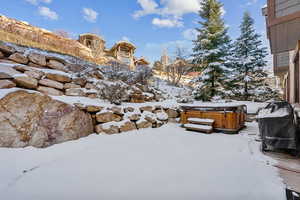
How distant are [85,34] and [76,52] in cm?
739

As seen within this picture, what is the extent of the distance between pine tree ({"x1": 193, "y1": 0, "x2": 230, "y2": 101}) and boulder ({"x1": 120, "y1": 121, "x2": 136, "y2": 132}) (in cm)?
489

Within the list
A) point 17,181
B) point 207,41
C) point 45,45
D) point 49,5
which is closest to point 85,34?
point 49,5

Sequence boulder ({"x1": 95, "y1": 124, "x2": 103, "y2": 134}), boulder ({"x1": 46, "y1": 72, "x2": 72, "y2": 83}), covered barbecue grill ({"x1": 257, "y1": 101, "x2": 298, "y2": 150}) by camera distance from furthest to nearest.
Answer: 1. boulder ({"x1": 46, "y1": 72, "x2": 72, "y2": 83})
2. boulder ({"x1": 95, "y1": 124, "x2": 103, "y2": 134})
3. covered barbecue grill ({"x1": 257, "y1": 101, "x2": 298, "y2": 150})

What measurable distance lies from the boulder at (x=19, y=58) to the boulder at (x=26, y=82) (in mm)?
897

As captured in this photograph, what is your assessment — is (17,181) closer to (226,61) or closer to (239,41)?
(226,61)

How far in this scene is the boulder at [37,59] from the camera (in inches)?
144

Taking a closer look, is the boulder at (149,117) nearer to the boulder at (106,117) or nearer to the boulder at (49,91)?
the boulder at (106,117)

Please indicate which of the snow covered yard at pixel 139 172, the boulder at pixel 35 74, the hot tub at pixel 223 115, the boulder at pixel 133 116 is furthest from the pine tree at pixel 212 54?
the boulder at pixel 35 74

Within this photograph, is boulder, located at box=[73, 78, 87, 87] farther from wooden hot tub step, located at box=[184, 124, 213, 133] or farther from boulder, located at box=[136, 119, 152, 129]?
wooden hot tub step, located at box=[184, 124, 213, 133]

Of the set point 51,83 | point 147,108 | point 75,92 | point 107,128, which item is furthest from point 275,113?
point 51,83

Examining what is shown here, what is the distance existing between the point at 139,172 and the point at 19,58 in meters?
4.30

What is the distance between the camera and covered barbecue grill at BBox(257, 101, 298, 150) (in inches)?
81.0

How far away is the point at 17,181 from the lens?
1.63 m

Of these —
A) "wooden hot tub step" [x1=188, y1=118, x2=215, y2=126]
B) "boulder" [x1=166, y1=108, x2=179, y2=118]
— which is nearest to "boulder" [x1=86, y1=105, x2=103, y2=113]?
"boulder" [x1=166, y1=108, x2=179, y2=118]
